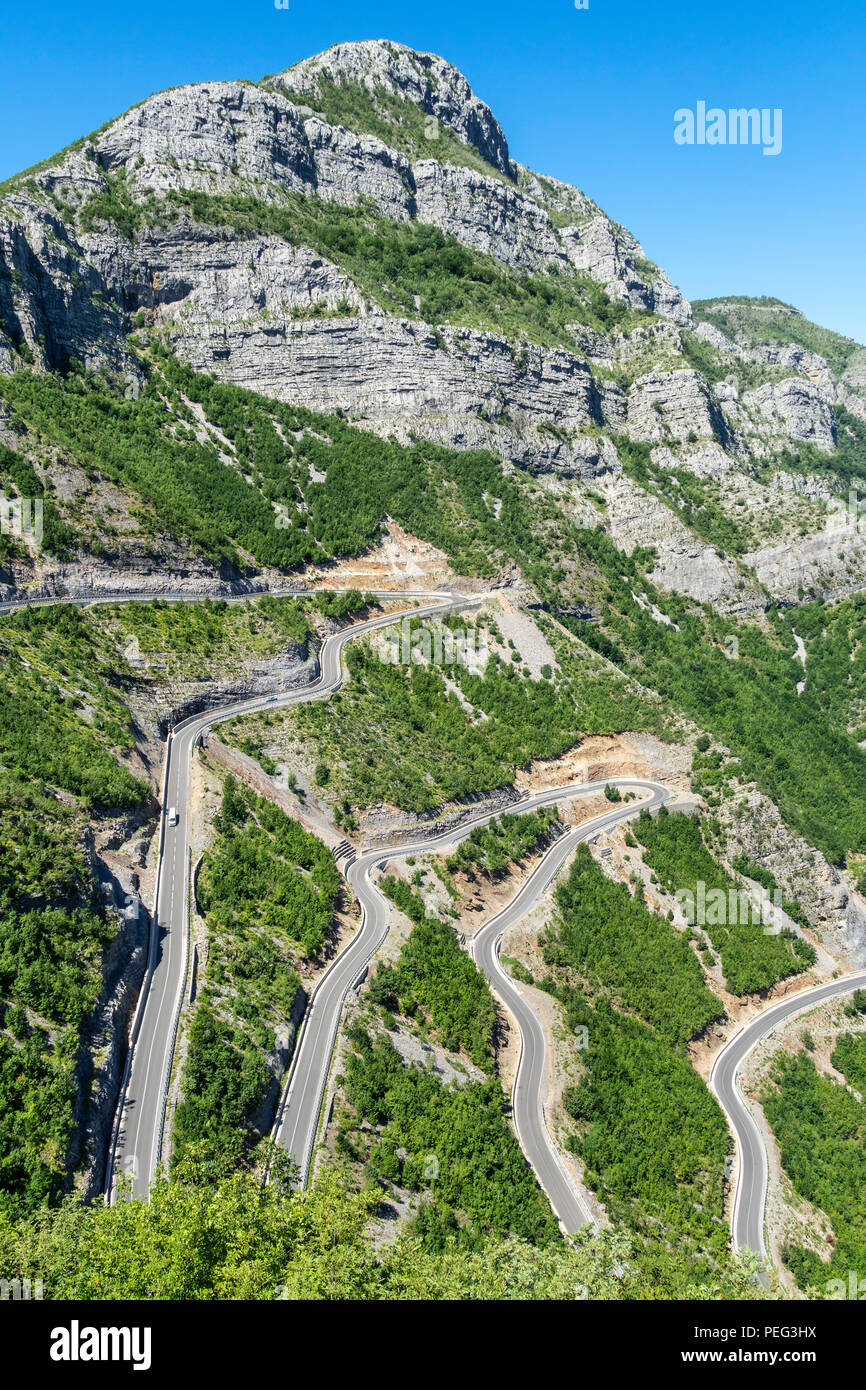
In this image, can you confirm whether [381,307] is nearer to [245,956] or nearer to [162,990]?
[245,956]

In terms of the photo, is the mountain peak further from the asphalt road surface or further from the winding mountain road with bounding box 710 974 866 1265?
the winding mountain road with bounding box 710 974 866 1265

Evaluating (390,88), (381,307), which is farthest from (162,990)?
(390,88)

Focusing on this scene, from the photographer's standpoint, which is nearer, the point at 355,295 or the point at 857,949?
the point at 857,949

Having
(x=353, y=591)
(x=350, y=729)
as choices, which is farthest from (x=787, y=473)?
(x=350, y=729)

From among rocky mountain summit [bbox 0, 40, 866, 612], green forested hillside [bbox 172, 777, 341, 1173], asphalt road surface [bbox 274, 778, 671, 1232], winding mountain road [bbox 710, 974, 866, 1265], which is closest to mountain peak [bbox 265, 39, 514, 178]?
rocky mountain summit [bbox 0, 40, 866, 612]

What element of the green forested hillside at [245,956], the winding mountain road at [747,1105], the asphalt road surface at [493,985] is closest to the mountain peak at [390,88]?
the asphalt road surface at [493,985]

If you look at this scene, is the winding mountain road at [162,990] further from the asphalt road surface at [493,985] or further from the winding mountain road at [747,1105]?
the winding mountain road at [747,1105]

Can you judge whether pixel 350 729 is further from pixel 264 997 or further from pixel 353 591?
pixel 264 997
